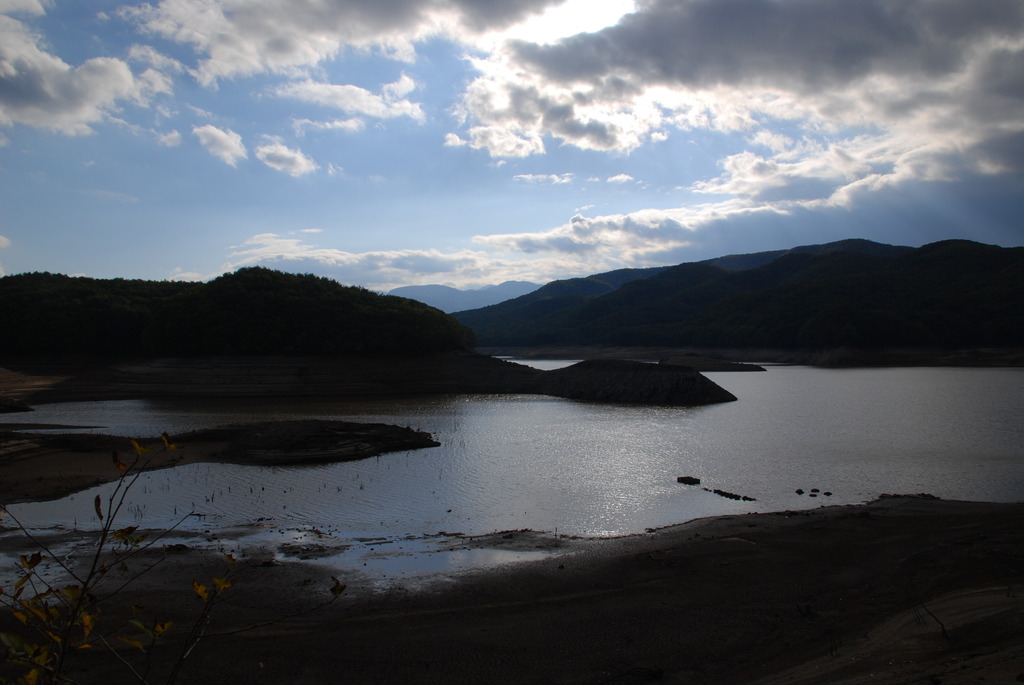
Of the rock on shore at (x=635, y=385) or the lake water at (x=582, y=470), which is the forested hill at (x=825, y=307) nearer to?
the rock on shore at (x=635, y=385)

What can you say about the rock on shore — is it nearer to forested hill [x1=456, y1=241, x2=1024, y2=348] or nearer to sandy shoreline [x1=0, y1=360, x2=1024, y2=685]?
sandy shoreline [x1=0, y1=360, x2=1024, y2=685]

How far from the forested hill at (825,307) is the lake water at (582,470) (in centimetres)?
4868

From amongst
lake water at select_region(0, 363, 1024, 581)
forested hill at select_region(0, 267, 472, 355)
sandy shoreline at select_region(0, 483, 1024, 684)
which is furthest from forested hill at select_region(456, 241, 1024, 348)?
sandy shoreline at select_region(0, 483, 1024, 684)

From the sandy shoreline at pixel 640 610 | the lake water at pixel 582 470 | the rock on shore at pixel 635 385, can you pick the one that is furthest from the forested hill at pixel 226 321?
the sandy shoreline at pixel 640 610

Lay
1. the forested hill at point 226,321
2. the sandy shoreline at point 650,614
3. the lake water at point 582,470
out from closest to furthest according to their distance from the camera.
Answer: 1. the sandy shoreline at point 650,614
2. the lake water at point 582,470
3. the forested hill at point 226,321

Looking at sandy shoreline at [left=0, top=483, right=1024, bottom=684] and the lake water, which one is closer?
sandy shoreline at [left=0, top=483, right=1024, bottom=684]

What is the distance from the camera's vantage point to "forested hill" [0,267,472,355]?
52.1 m

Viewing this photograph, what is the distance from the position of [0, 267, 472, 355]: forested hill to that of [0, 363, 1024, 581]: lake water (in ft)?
48.4

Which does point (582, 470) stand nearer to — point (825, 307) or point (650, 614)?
point (650, 614)

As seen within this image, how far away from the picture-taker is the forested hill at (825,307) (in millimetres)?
80812

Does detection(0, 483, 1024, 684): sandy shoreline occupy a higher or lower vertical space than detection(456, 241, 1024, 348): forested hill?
lower

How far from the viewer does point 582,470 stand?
20.0 meters

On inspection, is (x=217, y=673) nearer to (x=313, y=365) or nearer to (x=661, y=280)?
(x=313, y=365)

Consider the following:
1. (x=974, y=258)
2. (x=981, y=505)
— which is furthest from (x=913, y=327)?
(x=981, y=505)
